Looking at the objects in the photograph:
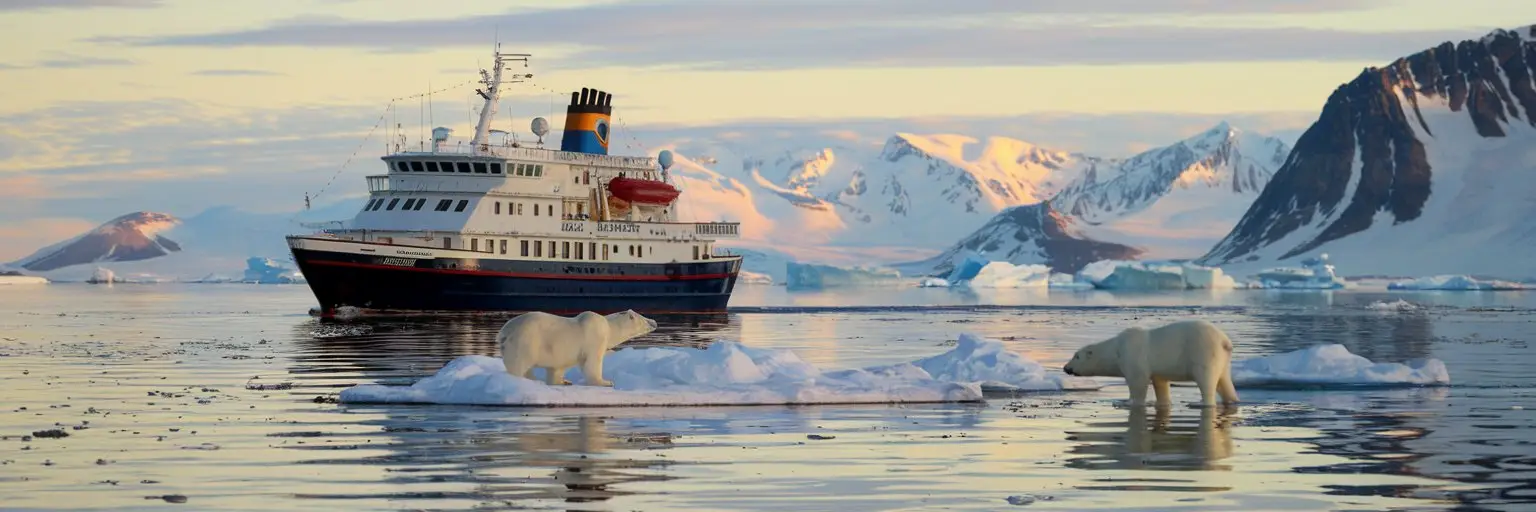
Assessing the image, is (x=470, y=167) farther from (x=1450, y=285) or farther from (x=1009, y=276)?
(x=1450, y=285)

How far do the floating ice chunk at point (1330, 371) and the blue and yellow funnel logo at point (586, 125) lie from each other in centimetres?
4783

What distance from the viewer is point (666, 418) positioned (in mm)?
23375

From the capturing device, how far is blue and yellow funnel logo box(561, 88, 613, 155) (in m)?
76.3

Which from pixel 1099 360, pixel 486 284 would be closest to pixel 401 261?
pixel 486 284

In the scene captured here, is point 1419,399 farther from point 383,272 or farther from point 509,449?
point 383,272

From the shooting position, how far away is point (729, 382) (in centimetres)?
2675

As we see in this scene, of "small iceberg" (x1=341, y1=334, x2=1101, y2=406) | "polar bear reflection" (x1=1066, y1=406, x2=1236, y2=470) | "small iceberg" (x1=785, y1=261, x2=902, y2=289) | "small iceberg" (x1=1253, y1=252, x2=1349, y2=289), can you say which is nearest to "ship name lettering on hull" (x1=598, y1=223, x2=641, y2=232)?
"small iceberg" (x1=341, y1=334, x2=1101, y2=406)

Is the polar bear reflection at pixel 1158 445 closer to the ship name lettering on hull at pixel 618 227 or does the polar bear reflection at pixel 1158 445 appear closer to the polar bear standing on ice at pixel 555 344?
the polar bear standing on ice at pixel 555 344

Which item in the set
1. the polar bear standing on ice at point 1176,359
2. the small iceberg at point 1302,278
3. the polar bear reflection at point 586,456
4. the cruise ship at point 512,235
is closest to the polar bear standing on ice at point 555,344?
the polar bear reflection at point 586,456

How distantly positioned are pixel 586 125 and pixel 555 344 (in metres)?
50.8

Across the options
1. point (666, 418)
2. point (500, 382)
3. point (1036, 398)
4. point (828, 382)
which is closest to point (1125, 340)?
point (1036, 398)

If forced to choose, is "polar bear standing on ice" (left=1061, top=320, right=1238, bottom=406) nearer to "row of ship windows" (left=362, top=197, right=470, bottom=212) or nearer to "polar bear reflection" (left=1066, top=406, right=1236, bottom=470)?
"polar bear reflection" (left=1066, top=406, right=1236, bottom=470)

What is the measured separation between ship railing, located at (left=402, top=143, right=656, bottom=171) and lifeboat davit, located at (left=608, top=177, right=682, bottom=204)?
870mm

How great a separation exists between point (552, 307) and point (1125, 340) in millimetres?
46706
